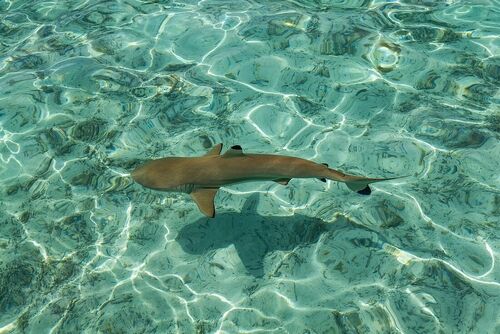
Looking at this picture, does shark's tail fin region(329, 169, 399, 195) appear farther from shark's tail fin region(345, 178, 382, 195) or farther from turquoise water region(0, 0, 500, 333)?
turquoise water region(0, 0, 500, 333)

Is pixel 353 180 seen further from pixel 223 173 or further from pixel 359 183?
pixel 223 173

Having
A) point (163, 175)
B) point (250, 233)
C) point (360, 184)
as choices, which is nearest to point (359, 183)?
point (360, 184)

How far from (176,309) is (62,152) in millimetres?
3126

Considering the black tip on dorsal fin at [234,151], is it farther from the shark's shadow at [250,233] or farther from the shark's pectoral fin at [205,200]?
the shark's shadow at [250,233]

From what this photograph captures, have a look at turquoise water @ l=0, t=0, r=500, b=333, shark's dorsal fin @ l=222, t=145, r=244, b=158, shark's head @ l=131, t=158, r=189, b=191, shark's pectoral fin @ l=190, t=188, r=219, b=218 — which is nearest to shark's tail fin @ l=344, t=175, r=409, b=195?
turquoise water @ l=0, t=0, r=500, b=333

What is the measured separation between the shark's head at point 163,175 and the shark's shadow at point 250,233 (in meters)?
0.99

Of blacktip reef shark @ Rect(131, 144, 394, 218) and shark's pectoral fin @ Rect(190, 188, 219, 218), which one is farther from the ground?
blacktip reef shark @ Rect(131, 144, 394, 218)

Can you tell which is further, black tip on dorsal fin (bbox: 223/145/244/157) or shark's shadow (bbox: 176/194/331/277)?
shark's shadow (bbox: 176/194/331/277)

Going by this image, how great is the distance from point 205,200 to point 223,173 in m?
0.35

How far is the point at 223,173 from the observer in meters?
5.08

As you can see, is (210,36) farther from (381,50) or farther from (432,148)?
(432,148)

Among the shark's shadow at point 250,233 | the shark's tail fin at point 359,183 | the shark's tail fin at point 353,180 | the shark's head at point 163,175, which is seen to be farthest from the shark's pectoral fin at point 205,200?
the shark's tail fin at point 359,183

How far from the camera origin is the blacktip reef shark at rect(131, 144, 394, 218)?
4980 mm

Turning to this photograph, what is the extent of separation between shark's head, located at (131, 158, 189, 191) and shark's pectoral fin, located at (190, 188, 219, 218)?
20cm
